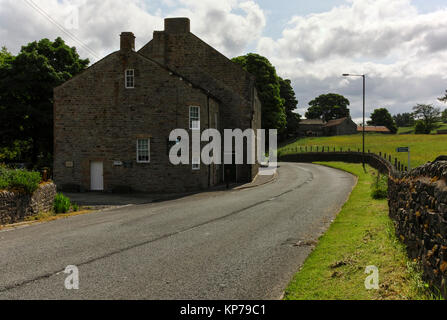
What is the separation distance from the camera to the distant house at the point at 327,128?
362 ft

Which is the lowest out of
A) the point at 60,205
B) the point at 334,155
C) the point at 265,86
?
the point at 60,205

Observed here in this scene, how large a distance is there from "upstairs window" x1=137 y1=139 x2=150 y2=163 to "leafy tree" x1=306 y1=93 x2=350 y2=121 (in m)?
107

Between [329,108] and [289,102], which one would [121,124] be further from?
[329,108]

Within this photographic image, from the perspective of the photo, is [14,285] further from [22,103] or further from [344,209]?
[22,103]

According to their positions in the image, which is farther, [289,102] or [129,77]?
[289,102]

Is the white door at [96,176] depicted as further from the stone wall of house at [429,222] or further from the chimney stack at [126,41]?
the stone wall of house at [429,222]

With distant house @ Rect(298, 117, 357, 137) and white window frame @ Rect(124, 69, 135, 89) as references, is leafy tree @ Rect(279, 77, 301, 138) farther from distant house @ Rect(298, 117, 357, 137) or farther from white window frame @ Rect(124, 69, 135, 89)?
white window frame @ Rect(124, 69, 135, 89)

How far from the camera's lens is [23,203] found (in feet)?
48.7

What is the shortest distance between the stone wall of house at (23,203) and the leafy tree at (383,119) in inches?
5171

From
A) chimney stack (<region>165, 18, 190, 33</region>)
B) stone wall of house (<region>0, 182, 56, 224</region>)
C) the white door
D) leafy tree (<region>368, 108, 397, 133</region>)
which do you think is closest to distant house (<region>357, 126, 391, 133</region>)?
leafy tree (<region>368, 108, 397, 133</region>)

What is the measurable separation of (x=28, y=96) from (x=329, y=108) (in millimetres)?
107156

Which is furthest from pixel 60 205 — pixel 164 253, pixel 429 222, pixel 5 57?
pixel 5 57

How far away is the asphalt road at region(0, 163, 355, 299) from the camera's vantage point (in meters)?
7.00

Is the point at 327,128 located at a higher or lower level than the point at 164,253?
higher
